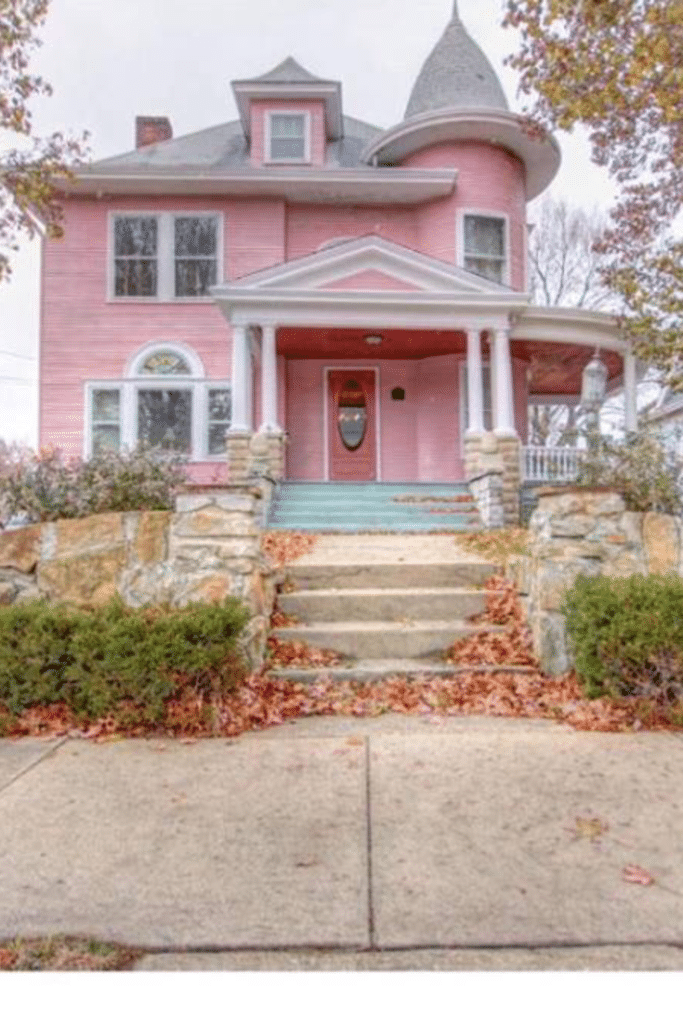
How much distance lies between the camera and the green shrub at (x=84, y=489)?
694 centimetres

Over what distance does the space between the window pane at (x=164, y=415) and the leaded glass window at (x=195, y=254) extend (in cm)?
181

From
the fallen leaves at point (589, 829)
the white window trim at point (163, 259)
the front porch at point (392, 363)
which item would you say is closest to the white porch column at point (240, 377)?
the front porch at point (392, 363)

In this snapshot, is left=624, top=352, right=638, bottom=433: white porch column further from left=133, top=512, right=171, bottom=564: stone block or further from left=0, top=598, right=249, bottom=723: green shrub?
left=0, top=598, right=249, bottom=723: green shrub

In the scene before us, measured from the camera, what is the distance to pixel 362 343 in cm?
1173

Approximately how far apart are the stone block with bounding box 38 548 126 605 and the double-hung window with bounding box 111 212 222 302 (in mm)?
8419

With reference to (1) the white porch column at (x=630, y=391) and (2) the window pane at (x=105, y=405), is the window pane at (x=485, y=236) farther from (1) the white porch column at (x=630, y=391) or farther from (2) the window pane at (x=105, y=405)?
(2) the window pane at (x=105, y=405)

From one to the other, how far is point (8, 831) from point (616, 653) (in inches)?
122

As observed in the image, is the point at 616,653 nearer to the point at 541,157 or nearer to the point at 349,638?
the point at 349,638

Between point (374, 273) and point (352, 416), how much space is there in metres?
2.70

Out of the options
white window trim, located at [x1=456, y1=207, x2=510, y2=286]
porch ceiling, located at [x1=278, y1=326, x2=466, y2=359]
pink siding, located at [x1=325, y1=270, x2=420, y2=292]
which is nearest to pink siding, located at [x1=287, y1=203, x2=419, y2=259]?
white window trim, located at [x1=456, y1=207, x2=510, y2=286]

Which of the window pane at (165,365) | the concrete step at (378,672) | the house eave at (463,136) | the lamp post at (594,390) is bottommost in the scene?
the concrete step at (378,672)

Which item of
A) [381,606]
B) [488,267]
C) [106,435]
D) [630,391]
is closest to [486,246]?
[488,267]

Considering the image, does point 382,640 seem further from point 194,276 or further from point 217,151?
point 217,151

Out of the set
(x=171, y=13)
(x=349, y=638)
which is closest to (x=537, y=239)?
(x=171, y=13)
